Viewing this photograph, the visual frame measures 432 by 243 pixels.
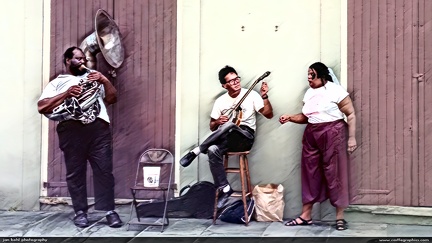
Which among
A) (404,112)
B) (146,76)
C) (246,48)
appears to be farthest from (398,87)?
(146,76)

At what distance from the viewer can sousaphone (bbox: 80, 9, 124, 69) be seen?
898cm

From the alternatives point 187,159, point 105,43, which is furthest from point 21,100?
point 187,159

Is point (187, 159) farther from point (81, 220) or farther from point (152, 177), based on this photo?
point (81, 220)

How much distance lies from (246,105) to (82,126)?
1.96 meters

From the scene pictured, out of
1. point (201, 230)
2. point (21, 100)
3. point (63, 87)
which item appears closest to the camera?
point (201, 230)

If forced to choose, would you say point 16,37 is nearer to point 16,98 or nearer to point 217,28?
point 16,98

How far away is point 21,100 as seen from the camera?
30.5ft

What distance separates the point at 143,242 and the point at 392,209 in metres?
2.87

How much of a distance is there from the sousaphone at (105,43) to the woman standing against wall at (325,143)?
2323mm

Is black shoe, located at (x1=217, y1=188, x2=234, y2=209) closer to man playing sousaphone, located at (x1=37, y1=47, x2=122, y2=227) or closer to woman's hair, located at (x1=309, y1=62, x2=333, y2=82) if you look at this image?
man playing sousaphone, located at (x1=37, y1=47, x2=122, y2=227)

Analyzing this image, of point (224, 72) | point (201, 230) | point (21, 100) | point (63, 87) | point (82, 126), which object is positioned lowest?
point (201, 230)

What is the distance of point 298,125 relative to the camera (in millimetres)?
8844

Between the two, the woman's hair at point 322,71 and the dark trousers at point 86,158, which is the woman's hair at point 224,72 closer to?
the woman's hair at point 322,71

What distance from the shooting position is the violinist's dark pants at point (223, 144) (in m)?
8.53
